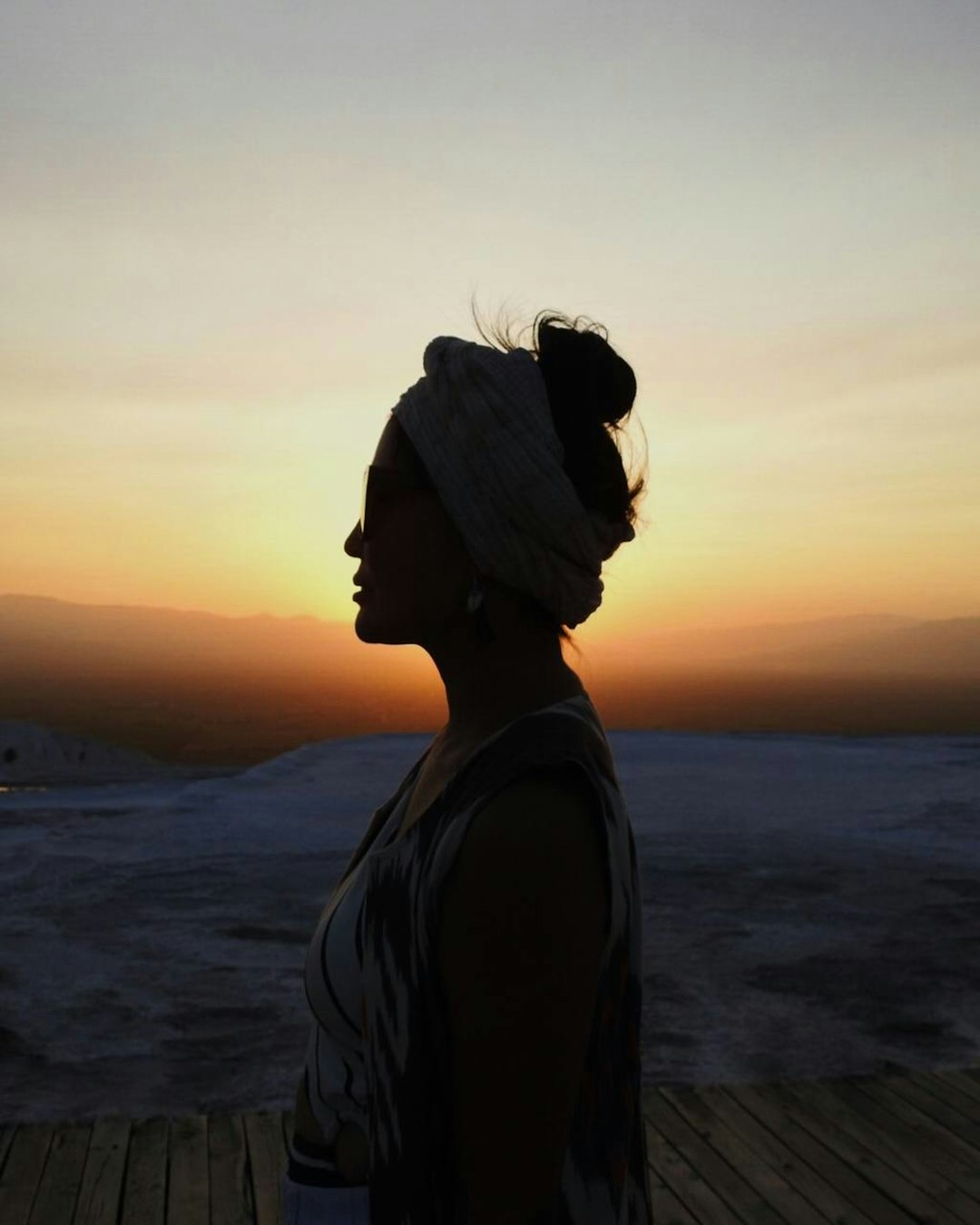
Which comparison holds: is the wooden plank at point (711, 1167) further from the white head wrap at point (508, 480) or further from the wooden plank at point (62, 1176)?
the white head wrap at point (508, 480)

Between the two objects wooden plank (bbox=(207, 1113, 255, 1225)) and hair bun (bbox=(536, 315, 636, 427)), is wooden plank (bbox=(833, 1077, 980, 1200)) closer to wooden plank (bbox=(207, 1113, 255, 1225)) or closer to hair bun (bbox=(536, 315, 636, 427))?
wooden plank (bbox=(207, 1113, 255, 1225))

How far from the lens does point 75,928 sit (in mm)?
6648

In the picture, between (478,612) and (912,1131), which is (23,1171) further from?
(478,612)

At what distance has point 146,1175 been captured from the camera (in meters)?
3.97

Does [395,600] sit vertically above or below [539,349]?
below

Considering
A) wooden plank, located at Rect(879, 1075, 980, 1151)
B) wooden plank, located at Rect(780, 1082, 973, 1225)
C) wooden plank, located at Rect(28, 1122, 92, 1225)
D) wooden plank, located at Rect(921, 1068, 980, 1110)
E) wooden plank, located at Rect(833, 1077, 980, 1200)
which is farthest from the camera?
wooden plank, located at Rect(921, 1068, 980, 1110)

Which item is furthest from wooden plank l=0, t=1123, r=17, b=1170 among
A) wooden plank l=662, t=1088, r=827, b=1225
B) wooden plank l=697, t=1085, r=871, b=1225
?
wooden plank l=697, t=1085, r=871, b=1225

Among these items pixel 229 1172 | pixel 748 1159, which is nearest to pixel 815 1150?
pixel 748 1159

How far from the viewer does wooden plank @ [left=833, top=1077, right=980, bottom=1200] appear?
13.2ft

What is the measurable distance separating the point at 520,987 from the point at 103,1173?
3.26 metres

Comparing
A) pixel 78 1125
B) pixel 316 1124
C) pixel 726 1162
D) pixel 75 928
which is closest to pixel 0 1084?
pixel 78 1125

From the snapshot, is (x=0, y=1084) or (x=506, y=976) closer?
(x=506, y=976)

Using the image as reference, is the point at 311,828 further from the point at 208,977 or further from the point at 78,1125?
the point at 78,1125

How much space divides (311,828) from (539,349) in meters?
7.76
